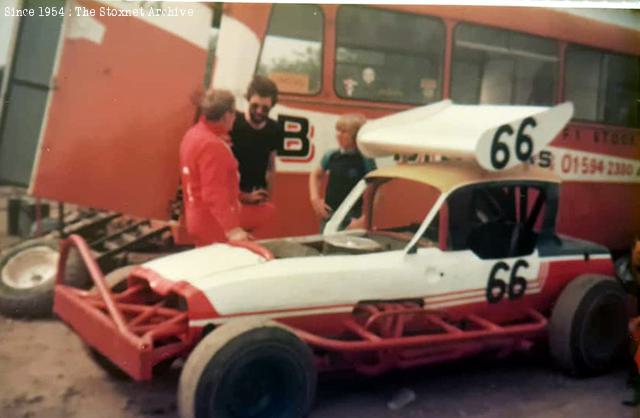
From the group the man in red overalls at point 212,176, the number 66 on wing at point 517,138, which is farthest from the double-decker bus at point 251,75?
the number 66 on wing at point 517,138

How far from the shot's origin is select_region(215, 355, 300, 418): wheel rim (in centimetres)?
302

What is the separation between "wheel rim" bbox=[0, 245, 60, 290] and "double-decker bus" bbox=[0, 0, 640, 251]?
61cm

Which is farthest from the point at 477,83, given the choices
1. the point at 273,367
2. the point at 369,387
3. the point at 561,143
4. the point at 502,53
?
the point at 273,367

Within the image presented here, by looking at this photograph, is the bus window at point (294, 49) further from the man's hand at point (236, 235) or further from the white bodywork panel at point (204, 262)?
the white bodywork panel at point (204, 262)

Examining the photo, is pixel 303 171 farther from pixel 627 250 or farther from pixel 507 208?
pixel 627 250

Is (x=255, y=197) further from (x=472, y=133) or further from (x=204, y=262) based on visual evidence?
(x=472, y=133)

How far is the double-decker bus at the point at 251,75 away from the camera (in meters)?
4.40

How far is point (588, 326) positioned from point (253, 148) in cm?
240

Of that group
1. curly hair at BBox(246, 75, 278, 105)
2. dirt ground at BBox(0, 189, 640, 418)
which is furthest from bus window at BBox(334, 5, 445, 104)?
dirt ground at BBox(0, 189, 640, 418)

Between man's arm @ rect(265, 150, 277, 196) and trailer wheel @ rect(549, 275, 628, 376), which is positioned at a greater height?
man's arm @ rect(265, 150, 277, 196)

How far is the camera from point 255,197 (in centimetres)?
470

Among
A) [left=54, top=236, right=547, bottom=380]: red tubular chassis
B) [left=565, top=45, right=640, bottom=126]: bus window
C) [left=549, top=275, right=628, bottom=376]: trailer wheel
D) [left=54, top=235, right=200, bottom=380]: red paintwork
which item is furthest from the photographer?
[left=565, top=45, right=640, bottom=126]: bus window

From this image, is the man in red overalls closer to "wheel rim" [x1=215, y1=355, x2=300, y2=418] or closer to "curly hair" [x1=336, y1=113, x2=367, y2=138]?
"curly hair" [x1=336, y1=113, x2=367, y2=138]

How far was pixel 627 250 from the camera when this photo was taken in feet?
16.8
